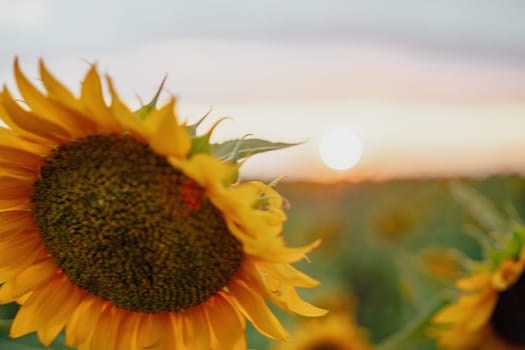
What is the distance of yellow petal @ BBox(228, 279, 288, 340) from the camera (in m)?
1.64

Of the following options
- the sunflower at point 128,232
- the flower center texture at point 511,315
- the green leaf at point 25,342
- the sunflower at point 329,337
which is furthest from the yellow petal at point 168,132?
the sunflower at point 329,337

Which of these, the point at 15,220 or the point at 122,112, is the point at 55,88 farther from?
the point at 15,220

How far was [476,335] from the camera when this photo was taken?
308 cm

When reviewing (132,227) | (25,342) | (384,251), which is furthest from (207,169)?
(384,251)

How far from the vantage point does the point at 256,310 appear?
→ 1.66 metres

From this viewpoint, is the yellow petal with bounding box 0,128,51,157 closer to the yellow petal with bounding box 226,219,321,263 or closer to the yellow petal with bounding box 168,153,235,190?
the yellow petal with bounding box 168,153,235,190

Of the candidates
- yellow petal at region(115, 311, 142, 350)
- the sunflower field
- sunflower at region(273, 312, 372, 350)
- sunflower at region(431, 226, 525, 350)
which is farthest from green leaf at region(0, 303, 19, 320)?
sunflower at region(273, 312, 372, 350)

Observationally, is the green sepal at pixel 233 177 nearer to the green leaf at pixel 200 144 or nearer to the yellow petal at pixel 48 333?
the green leaf at pixel 200 144

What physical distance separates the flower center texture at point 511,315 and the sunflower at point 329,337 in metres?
1.70

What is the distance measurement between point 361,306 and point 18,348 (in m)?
5.64

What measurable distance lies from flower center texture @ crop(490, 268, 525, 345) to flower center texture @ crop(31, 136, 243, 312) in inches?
59.9

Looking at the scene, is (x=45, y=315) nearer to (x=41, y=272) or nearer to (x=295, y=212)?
(x=41, y=272)

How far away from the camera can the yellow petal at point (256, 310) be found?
5.39 feet

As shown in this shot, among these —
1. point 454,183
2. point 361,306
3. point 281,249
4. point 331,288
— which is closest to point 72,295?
point 281,249
